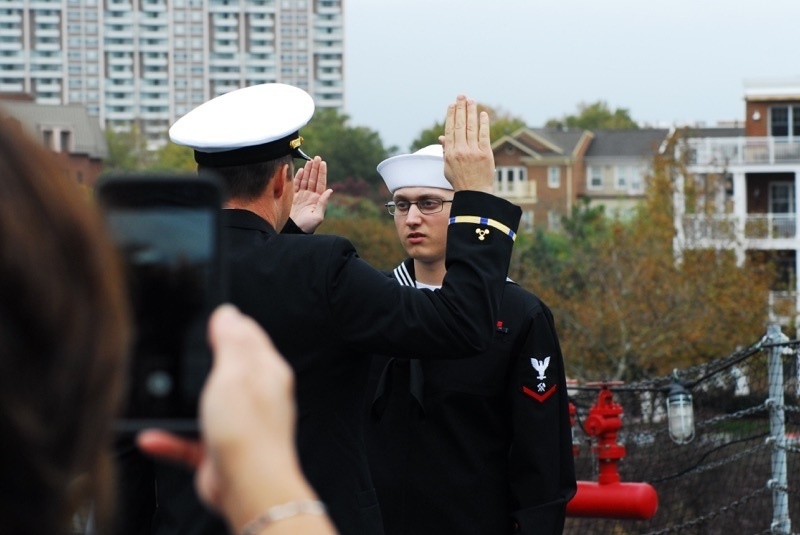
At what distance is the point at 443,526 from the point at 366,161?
11281 cm

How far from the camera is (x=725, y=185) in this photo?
5291cm

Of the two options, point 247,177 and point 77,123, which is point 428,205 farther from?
point 77,123

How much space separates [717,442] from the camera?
31.6ft

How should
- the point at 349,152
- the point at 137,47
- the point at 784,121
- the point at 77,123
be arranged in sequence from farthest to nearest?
the point at 137,47
the point at 77,123
the point at 349,152
the point at 784,121

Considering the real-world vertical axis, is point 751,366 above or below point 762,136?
below

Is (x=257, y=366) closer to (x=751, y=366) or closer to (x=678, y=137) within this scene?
(x=751, y=366)

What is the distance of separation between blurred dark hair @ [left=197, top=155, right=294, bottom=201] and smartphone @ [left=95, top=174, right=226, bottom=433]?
1901 mm

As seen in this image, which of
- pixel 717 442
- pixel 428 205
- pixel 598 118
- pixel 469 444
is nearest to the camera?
pixel 469 444

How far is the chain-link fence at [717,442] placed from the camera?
25.3ft

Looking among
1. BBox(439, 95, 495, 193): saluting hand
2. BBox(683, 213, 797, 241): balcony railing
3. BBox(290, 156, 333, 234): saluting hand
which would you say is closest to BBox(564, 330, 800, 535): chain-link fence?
BBox(290, 156, 333, 234): saluting hand

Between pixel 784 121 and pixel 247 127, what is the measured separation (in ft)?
202

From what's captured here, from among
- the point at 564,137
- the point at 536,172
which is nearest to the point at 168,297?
the point at 536,172

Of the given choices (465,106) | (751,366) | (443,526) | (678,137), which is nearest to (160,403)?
(465,106)

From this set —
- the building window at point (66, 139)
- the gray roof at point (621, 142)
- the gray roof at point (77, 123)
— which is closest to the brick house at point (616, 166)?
the gray roof at point (621, 142)
